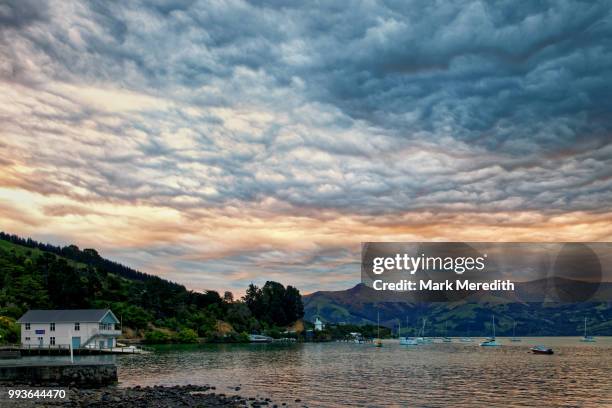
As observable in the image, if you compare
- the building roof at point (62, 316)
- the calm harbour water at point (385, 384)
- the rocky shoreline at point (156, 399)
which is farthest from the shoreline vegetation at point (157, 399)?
the building roof at point (62, 316)

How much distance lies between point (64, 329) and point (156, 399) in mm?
87005

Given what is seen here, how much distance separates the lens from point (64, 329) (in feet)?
401

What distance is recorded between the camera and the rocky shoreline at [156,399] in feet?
143

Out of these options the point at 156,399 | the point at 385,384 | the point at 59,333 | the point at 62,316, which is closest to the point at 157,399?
the point at 156,399

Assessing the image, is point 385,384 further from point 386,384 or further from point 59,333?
point 59,333

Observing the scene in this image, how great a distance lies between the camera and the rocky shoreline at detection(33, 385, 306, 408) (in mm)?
43656

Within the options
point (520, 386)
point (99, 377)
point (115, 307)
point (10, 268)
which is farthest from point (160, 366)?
point (10, 268)

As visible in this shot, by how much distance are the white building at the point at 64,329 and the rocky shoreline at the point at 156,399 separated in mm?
74944

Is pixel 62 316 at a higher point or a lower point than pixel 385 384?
higher

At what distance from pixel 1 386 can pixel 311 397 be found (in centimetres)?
3041

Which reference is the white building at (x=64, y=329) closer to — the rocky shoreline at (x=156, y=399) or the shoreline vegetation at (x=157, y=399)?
the shoreline vegetation at (x=157, y=399)

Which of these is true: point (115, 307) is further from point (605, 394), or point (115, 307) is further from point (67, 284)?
point (605, 394)

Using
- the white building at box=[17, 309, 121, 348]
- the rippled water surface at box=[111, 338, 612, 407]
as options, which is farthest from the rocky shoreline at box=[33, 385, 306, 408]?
the white building at box=[17, 309, 121, 348]

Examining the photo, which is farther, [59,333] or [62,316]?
[62,316]
